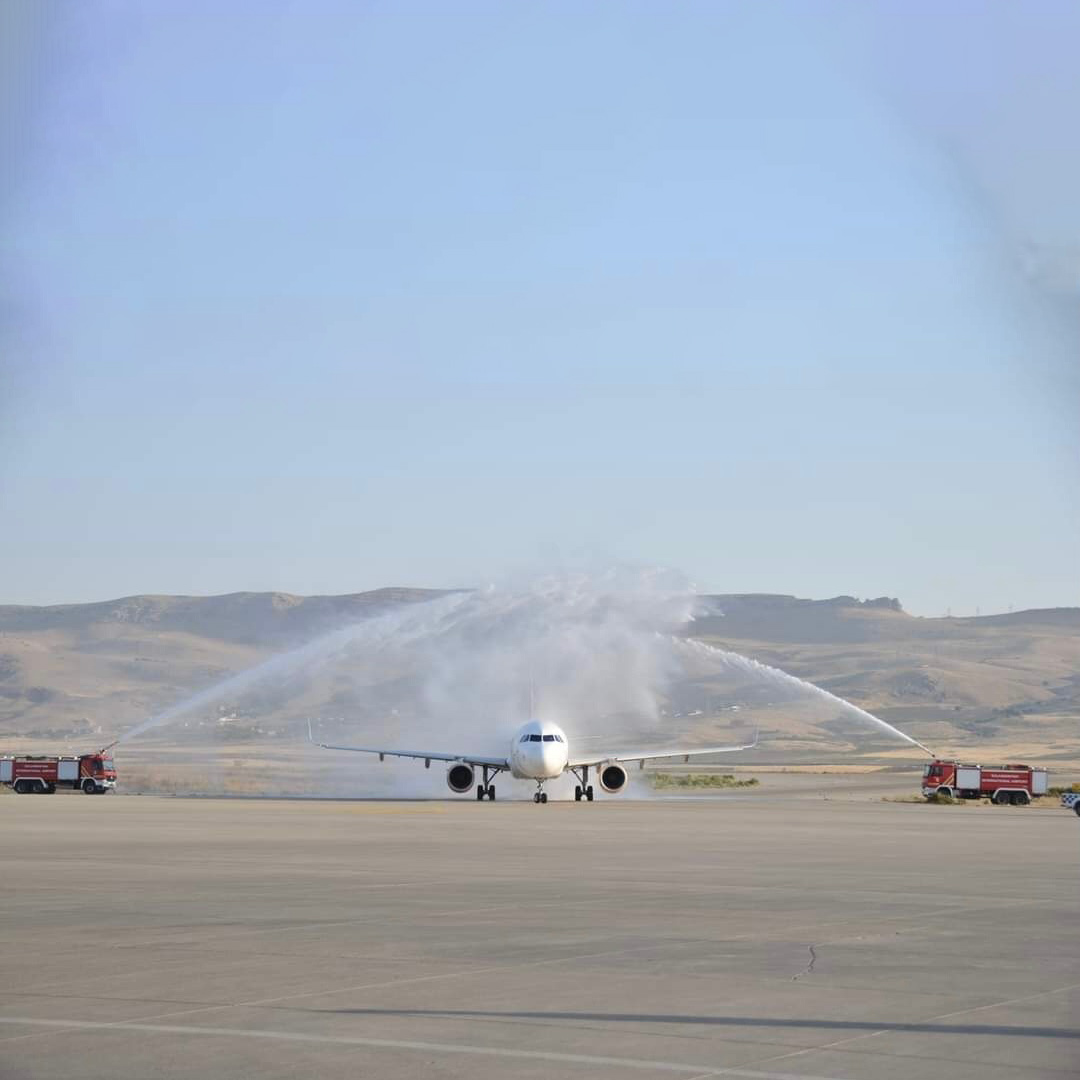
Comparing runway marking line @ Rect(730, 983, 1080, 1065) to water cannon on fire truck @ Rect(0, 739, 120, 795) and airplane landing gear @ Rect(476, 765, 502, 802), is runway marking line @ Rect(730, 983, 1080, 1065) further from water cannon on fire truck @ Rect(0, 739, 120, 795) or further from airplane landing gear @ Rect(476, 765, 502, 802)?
water cannon on fire truck @ Rect(0, 739, 120, 795)

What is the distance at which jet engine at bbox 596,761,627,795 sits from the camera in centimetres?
9088

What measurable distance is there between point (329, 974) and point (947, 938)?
8.67m

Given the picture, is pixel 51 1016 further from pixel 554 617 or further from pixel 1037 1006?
pixel 554 617

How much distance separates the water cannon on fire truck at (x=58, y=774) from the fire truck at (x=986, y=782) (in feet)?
147

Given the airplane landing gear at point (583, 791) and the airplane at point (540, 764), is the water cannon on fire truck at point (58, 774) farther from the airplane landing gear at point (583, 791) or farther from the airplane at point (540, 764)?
the airplane landing gear at point (583, 791)

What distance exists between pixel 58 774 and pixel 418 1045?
92.6 metres

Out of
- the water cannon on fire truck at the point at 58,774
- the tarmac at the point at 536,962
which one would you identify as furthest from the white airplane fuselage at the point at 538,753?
the tarmac at the point at 536,962

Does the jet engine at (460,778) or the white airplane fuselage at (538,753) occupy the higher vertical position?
the white airplane fuselage at (538,753)

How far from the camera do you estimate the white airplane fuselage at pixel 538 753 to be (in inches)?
3433

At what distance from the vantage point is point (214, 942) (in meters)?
22.4

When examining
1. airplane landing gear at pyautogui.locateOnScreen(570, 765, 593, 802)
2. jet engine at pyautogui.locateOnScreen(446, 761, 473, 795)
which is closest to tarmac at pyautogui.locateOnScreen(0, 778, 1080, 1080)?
airplane landing gear at pyautogui.locateOnScreen(570, 765, 593, 802)

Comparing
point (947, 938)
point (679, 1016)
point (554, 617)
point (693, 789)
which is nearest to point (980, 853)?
point (947, 938)

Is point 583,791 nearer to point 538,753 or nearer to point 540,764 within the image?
point 540,764

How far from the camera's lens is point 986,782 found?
303ft
